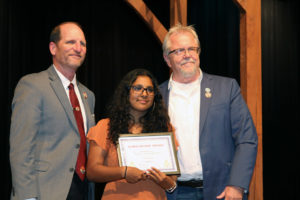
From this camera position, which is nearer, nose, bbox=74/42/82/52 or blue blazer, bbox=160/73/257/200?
blue blazer, bbox=160/73/257/200

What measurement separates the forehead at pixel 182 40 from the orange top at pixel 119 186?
0.90 metres

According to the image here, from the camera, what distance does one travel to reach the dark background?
13.9ft

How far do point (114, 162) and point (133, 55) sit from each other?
2.94 m

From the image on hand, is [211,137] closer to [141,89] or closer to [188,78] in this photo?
[188,78]

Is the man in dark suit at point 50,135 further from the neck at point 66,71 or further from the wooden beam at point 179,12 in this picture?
the wooden beam at point 179,12

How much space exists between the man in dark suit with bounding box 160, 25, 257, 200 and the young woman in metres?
0.18

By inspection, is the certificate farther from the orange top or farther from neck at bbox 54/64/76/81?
neck at bbox 54/64/76/81

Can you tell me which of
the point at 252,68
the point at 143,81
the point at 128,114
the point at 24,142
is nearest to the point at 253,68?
the point at 252,68

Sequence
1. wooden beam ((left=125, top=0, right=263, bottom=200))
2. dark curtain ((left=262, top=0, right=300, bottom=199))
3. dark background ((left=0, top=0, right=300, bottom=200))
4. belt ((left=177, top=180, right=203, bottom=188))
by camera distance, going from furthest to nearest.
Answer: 1. dark curtain ((left=262, top=0, right=300, bottom=199))
2. dark background ((left=0, top=0, right=300, bottom=200))
3. wooden beam ((left=125, top=0, right=263, bottom=200))
4. belt ((left=177, top=180, right=203, bottom=188))

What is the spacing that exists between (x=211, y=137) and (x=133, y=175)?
25.5 inches

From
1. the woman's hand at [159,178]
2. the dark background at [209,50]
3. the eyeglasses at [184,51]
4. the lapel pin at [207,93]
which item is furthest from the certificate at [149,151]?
the dark background at [209,50]

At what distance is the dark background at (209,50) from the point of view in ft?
13.9

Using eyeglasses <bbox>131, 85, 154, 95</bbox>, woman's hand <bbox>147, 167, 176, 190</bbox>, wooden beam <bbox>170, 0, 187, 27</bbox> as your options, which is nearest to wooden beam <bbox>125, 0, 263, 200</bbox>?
wooden beam <bbox>170, 0, 187, 27</bbox>

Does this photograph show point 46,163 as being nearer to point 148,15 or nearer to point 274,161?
point 148,15
